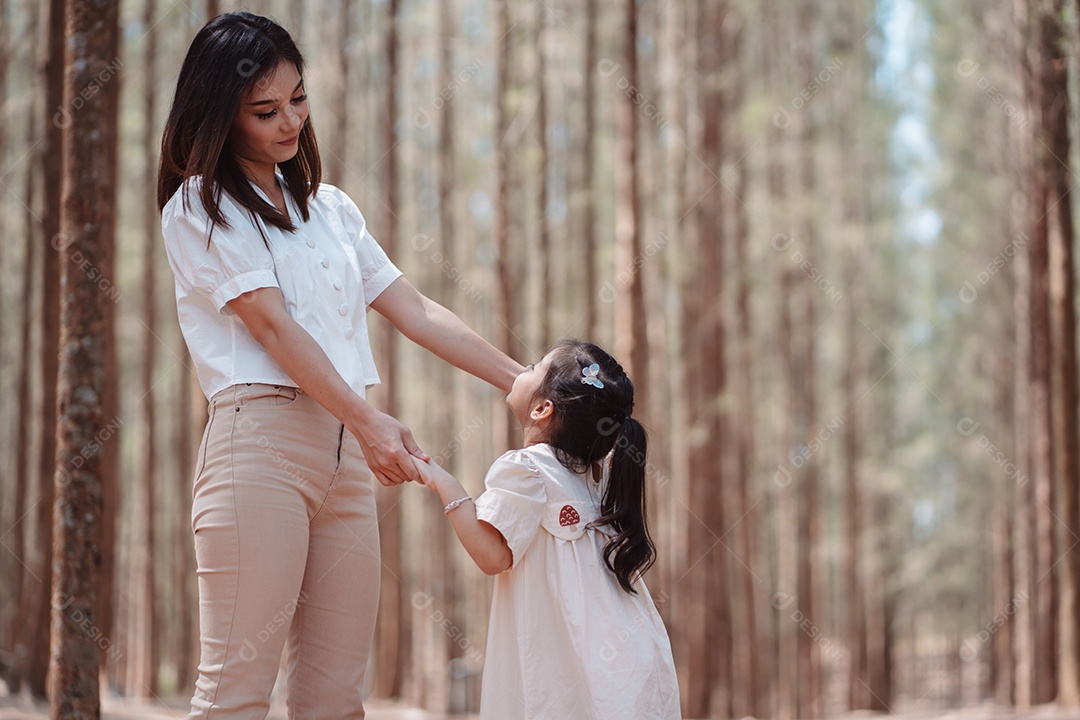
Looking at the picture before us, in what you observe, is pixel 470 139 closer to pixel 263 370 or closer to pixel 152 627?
pixel 152 627

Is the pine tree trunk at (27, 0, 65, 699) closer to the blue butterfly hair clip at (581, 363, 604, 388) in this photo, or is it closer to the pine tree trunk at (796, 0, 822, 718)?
the blue butterfly hair clip at (581, 363, 604, 388)

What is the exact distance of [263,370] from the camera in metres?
2.41

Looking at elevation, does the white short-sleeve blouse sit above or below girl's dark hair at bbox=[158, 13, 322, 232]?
below

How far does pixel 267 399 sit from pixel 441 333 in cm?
62

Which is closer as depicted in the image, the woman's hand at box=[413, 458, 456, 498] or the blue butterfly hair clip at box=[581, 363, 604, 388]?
the woman's hand at box=[413, 458, 456, 498]

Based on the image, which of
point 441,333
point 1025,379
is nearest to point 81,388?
point 441,333

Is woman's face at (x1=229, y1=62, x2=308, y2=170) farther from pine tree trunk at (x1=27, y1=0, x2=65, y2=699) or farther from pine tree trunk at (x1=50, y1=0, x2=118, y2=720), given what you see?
pine tree trunk at (x1=27, y1=0, x2=65, y2=699)

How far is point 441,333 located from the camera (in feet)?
9.56

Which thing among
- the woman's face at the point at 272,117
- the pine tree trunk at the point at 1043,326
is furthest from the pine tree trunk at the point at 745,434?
the woman's face at the point at 272,117

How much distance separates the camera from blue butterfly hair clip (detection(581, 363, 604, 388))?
2.79 meters

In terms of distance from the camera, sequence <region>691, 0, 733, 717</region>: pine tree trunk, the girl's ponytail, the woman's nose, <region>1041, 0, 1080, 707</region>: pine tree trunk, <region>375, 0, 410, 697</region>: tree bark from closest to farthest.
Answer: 1. the woman's nose
2. the girl's ponytail
3. <region>1041, 0, 1080, 707</region>: pine tree trunk
4. <region>375, 0, 410, 697</region>: tree bark
5. <region>691, 0, 733, 717</region>: pine tree trunk

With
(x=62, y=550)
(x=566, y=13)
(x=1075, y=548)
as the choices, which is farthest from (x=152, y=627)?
(x=62, y=550)

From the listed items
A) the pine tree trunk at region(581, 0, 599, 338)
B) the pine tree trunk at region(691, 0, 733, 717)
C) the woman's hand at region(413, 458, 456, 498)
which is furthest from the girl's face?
the pine tree trunk at region(691, 0, 733, 717)

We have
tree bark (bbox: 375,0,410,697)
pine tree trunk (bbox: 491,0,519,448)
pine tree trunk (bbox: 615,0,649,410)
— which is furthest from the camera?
tree bark (bbox: 375,0,410,697)
